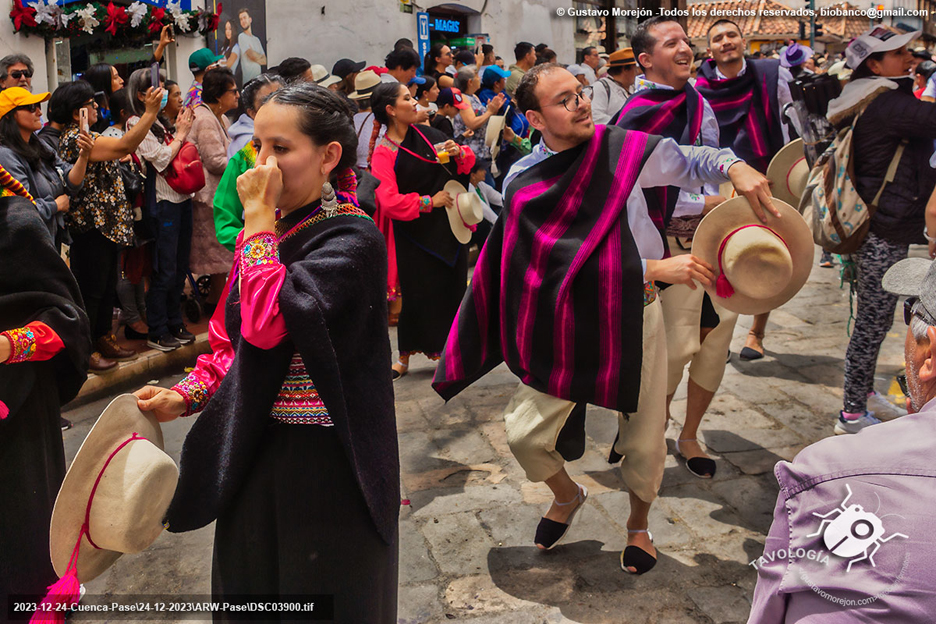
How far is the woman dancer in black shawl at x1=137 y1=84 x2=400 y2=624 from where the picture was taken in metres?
2.15

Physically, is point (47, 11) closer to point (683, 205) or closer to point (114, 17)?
point (114, 17)

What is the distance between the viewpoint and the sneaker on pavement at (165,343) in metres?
6.50

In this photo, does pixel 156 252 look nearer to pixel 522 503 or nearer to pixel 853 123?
pixel 522 503

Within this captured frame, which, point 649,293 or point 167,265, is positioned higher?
point 649,293

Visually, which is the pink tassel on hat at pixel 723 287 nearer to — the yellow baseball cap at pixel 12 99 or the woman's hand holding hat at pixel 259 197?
the woman's hand holding hat at pixel 259 197

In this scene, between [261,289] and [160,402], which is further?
[160,402]

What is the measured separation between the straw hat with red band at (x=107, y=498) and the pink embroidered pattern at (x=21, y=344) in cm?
86

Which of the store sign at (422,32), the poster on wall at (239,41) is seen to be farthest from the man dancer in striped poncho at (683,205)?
the store sign at (422,32)

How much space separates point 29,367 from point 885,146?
13.7 ft

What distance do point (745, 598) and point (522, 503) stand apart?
1217mm

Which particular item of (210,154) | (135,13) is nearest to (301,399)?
(210,154)

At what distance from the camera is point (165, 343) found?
6.51 m

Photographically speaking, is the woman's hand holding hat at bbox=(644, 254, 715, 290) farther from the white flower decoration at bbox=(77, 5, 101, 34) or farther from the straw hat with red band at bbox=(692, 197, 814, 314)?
the white flower decoration at bbox=(77, 5, 101, 34)

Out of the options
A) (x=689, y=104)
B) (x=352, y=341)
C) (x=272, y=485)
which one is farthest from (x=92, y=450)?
(x=689, y=104)
